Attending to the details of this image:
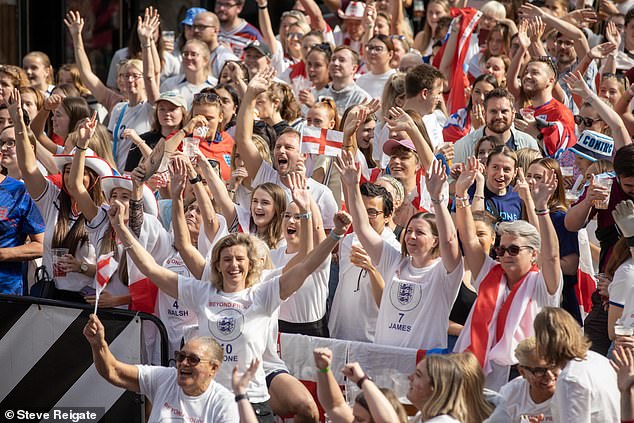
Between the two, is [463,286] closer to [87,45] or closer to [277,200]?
[277,200]

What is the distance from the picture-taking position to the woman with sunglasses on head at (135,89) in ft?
34.9

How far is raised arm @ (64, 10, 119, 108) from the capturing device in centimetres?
1128

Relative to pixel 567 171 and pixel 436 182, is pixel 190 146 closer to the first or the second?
pixel 436 182

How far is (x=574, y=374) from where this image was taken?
5465mm

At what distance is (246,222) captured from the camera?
26.4 ft

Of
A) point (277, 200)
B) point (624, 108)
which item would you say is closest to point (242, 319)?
point (277, 200)

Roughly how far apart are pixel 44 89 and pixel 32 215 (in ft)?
11.3

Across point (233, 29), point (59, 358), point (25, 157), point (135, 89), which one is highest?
point (25, 157)

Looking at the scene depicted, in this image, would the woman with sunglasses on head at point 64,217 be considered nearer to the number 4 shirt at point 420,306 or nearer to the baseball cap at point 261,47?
the number 4 shirt at point 420,306

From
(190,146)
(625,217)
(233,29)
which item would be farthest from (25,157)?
(233,29)

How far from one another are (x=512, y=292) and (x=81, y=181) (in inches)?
127

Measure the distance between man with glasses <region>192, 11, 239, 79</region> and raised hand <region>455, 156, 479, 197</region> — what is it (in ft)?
17.1

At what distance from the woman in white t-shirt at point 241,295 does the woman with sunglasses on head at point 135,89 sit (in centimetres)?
361

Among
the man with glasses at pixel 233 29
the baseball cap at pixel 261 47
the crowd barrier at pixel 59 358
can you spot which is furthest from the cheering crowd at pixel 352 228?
the man with glasses at pixel 233 29
